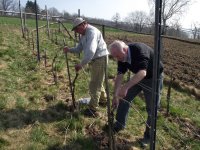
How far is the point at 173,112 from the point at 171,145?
1.46m

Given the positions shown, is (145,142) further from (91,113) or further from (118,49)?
(118,49)

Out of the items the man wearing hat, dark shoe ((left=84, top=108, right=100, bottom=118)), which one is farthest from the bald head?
dark shoe ((left=84, top=108, right=100, bottom=118))

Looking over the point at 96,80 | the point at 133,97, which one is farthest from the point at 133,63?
the point at 96,80

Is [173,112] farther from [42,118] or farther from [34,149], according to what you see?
[34,149]

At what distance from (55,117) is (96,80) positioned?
998 mm

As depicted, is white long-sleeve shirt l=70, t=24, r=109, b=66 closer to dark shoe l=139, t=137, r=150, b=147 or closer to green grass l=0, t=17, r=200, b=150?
green grass l=0, t=17, r=200, b=150

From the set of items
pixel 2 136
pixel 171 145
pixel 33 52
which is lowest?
pixel 171 145

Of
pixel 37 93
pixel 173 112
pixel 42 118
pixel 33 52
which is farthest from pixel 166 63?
pixel 42 118

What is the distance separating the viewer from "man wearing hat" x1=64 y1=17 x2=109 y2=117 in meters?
5.20

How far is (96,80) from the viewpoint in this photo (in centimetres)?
575

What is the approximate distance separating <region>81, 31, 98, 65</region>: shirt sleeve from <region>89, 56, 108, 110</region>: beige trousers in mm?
467

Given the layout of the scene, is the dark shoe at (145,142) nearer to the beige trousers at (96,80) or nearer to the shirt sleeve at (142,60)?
the beige trousers at (96,80)

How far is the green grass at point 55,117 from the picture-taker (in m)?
4.89

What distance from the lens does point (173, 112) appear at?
264 inches
